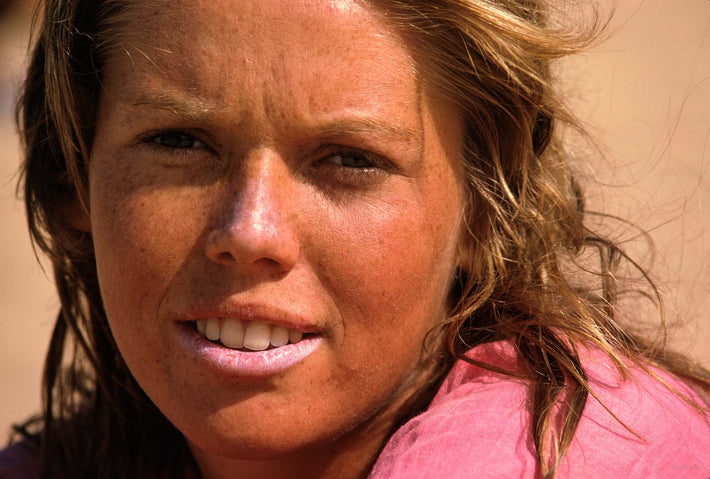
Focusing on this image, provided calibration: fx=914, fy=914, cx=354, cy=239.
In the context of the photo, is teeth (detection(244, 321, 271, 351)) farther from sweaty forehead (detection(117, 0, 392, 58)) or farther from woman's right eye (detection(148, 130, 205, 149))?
sweaty forehead (detection(117, 0, 392, 58))

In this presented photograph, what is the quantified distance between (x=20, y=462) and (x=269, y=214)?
4.77 feet

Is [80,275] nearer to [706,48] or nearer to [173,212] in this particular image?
[173,212]

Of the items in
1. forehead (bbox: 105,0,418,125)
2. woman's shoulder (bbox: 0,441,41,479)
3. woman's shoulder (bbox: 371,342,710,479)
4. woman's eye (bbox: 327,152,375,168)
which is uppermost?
forehead (bbox: 105,0,418,125)

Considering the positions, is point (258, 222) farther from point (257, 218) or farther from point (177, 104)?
point (177, 104)

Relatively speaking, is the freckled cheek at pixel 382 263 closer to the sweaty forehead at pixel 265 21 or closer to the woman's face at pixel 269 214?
the woman's face at pixel 269 214

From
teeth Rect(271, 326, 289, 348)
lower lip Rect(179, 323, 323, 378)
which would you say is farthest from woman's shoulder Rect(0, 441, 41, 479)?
teeth Rect(271, 326, 289, 348)

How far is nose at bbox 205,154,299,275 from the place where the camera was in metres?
1.78

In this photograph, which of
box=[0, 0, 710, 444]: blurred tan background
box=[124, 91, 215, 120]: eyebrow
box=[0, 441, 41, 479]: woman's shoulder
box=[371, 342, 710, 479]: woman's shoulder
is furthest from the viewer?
box=[0, 0, 710, 444]: blurred tan background

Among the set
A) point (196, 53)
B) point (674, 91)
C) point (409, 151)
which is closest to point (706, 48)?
point (674, 91)

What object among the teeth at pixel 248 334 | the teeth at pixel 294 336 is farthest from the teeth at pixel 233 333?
the teeth at pixel 294 336

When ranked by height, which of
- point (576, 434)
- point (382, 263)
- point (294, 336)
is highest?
point (382, 263)

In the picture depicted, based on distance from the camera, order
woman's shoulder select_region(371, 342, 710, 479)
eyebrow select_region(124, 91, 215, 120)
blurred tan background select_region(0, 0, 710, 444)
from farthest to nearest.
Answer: blurred tan background select_region(0, 0, 710, 444)
eyebrow select_region(124, 91, 215, 120)
woman's shoulder select_region(371, 342, 710, 479)

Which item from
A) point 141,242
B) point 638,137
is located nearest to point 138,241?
point 141,242

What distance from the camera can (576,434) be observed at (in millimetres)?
1804
